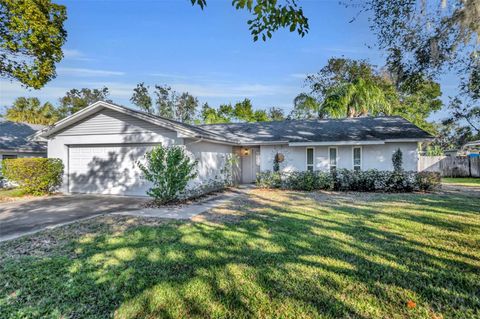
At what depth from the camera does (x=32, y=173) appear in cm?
1167

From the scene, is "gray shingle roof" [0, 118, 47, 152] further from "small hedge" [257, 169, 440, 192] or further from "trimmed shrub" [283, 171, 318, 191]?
"trimmed shrub" [283, 171, 318, 191]

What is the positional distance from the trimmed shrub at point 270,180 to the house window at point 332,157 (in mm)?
2996

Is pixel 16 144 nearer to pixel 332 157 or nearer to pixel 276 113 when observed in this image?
pixel 332 157

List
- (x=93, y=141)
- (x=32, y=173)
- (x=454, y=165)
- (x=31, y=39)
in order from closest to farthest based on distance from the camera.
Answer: (x=31, y=39) → (x=32, y=173) → (x=93, y=141) → (x=454, y=165)

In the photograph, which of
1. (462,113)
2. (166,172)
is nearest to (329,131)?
(166,172)

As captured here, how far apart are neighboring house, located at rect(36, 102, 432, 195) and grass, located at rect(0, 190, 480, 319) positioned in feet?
16.0

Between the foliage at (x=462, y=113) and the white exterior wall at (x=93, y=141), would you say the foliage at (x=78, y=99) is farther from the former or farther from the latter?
the foliage at (x=462, y=113)

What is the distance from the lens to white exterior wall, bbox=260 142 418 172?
44.9 ft

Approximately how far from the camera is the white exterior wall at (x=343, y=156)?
13.7 meters

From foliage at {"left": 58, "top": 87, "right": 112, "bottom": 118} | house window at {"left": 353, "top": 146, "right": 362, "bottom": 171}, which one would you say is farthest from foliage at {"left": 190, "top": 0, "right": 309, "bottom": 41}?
foliage at {"left": 58, "top": 87, "right": 112, "bottom": 118}

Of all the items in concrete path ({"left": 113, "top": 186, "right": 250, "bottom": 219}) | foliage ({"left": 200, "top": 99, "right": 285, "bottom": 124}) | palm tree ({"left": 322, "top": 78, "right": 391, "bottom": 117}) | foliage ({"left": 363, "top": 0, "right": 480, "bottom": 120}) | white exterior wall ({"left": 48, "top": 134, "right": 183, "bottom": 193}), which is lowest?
concrete path ({"left": 113, "top": 186, "right": 250, "bottom": 219})

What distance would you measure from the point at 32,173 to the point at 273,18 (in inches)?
504

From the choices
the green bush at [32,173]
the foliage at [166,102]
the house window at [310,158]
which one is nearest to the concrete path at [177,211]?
the green bush at [32,173]

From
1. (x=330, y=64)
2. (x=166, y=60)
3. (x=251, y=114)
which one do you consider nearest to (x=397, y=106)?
(x=330, y=64)
